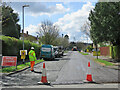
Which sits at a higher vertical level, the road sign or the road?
the road sign

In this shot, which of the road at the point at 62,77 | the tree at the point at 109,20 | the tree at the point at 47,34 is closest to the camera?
the road at the point at 62,77

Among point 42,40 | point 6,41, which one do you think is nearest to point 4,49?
point 6,41

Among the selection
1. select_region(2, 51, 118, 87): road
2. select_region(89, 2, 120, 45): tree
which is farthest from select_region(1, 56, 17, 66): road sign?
select_region(89, 2, 120, 45): tree

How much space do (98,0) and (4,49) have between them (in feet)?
51.1

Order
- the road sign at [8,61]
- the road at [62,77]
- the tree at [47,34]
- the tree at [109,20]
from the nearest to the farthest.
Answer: the road at [62,77] → the road sign at [8,61] → the tree at [109,20] → the tree at [47,34]

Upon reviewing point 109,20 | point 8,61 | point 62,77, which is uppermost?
point 109,20

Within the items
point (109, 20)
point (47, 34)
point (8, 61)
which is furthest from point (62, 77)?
point (47, 34)

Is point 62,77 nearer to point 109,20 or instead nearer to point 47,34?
point 109,20

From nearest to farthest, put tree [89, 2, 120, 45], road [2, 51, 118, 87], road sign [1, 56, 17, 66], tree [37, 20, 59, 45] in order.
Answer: road [2, 51, 118, 87] → road sign [1, 56, 17, 66] → tree [89, 2, 120, 45] → tree [37, 20, 59, 45]

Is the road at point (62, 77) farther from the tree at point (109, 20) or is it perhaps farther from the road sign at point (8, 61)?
the tree at point (109, 20)

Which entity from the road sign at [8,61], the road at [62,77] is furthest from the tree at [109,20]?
the road sign at [8,61]

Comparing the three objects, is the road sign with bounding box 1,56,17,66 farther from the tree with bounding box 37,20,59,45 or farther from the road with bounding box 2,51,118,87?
the tree with bounding box 37,20,59,45

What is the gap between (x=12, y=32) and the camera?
3192 cm

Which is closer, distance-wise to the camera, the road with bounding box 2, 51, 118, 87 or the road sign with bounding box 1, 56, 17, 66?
the road with bounding box 2, 51, 118, 87
